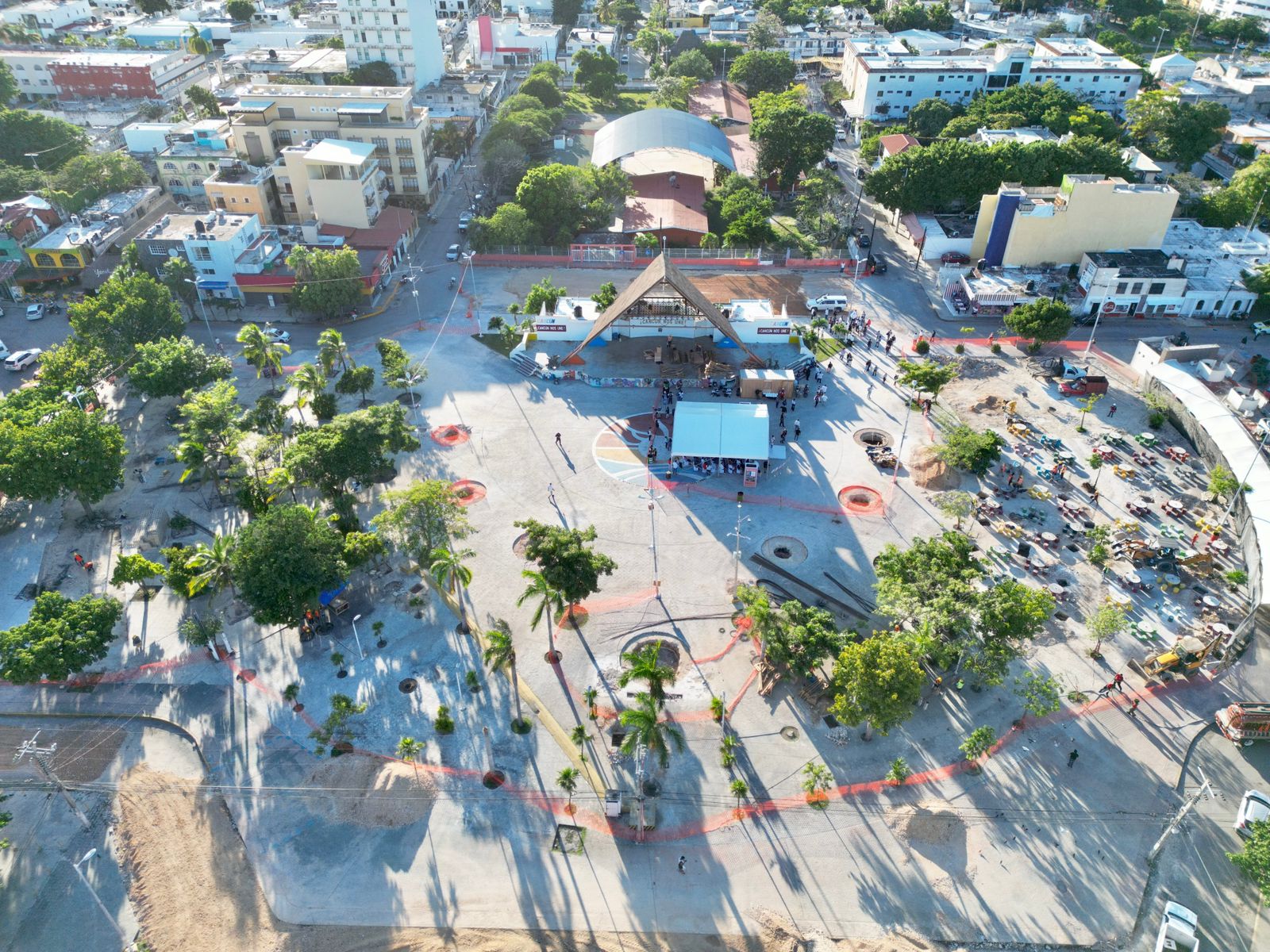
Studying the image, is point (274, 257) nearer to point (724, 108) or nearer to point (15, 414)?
point (15, 414)

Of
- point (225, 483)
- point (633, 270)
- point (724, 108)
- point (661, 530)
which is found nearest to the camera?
point (661, 530)

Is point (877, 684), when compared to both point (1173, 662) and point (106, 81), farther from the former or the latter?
point (106, 81)

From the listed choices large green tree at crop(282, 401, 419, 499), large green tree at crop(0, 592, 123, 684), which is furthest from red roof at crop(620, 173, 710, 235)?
large green tree at crop(0, 592, 123, 684)

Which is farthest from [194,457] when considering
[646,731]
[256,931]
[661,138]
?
[661,138]

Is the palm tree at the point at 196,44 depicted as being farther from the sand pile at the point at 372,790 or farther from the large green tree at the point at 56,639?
the sand pile at the point at 372,790

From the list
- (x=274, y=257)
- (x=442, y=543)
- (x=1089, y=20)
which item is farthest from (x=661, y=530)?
(x=1089, y=20)

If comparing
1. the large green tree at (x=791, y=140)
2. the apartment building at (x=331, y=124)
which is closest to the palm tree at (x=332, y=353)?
the apartment building at (x=331, y=124)

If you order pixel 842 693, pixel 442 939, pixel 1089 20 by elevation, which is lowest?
pixel 442 939
